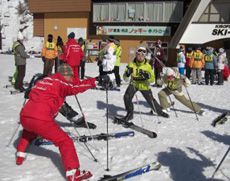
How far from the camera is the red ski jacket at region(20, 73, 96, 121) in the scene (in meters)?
4.76

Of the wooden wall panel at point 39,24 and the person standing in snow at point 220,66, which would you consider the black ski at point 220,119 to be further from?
the wooden wall panel at point 39,24

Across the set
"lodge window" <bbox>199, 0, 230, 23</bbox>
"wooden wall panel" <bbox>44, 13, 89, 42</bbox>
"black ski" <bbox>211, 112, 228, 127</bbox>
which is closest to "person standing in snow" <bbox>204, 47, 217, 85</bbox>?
"black ski" <bbox>211, 112, 228, 127</bbox>

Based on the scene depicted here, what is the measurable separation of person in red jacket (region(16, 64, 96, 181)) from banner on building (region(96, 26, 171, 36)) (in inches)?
965

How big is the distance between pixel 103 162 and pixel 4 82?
9661mm

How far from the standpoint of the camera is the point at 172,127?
307 inches

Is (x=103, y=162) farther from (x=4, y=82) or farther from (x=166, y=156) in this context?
(x=4, y=82)

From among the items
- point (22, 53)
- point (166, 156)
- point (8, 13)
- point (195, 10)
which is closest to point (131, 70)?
point (166, 156)

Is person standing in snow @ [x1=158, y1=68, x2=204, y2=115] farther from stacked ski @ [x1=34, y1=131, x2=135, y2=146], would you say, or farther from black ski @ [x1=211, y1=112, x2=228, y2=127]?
stacked ski @ [x1=34, y1=131, x2=135, y2=146]

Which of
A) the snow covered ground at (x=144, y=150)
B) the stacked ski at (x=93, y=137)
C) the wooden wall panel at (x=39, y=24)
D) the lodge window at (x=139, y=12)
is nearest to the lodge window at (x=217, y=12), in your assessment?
the lodge window at (x=139, y=12)

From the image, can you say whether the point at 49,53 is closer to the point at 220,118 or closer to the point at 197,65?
the point at 197,65

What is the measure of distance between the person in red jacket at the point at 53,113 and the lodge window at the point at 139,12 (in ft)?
80.5

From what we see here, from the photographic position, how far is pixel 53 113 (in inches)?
195

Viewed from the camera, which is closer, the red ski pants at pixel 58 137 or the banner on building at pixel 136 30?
the red ski pants at pixel 58 137

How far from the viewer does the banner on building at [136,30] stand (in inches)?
1139
